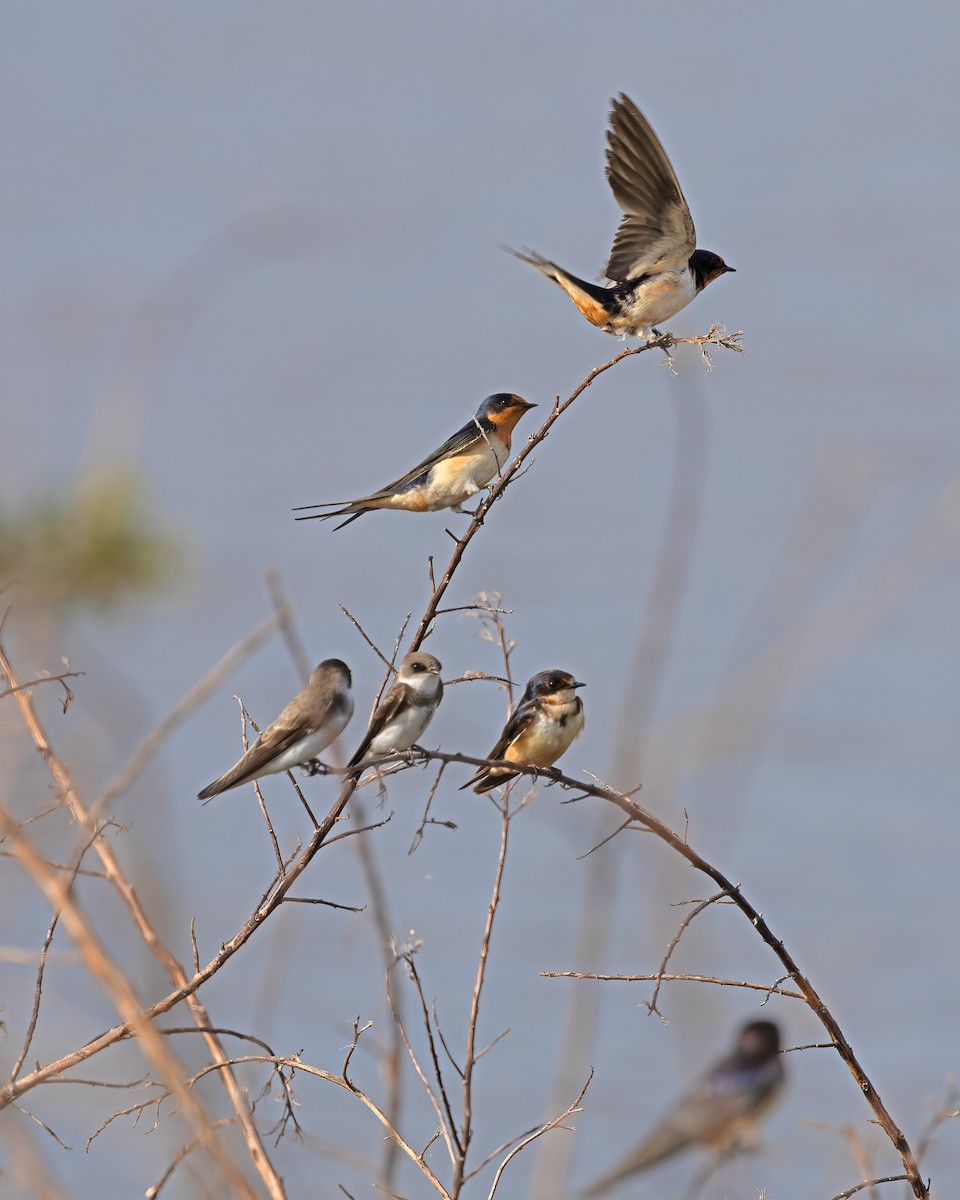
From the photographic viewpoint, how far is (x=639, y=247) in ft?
16.6

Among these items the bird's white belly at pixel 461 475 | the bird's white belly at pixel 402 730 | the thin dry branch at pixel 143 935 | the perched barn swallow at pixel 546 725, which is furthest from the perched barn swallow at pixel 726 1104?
the thin dry branch at pixel 143 935

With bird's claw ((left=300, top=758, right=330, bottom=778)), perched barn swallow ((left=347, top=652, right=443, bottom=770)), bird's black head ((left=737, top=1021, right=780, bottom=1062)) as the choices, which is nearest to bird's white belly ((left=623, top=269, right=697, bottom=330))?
perched barn swallow ((left=347, top=652, right=443, bottom=770))

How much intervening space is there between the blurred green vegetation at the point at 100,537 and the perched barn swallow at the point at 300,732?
37.2ft

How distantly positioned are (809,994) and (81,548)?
1443cm

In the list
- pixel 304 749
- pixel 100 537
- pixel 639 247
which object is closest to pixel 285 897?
pixel 304 749

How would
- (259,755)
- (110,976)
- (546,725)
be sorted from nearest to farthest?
(110,976), (259,755), (546,725)

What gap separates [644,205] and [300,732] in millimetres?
2079

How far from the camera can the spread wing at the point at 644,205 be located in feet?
16.2

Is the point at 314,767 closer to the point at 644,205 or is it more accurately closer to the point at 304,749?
the point at 304,749

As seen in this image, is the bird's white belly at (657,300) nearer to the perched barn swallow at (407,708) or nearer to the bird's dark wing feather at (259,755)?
the perched barn swallow at (407,708)

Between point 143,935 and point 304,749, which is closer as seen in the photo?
point 143,935

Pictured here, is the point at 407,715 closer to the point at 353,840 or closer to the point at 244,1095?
the point at 353,840

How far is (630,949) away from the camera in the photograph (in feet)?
34.5

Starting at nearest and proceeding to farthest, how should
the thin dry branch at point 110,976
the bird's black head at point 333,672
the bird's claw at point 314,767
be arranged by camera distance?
the thin dry branch at point 110,976 → the bird's black head at point 333,672 → the bird's claw at point 314,767
